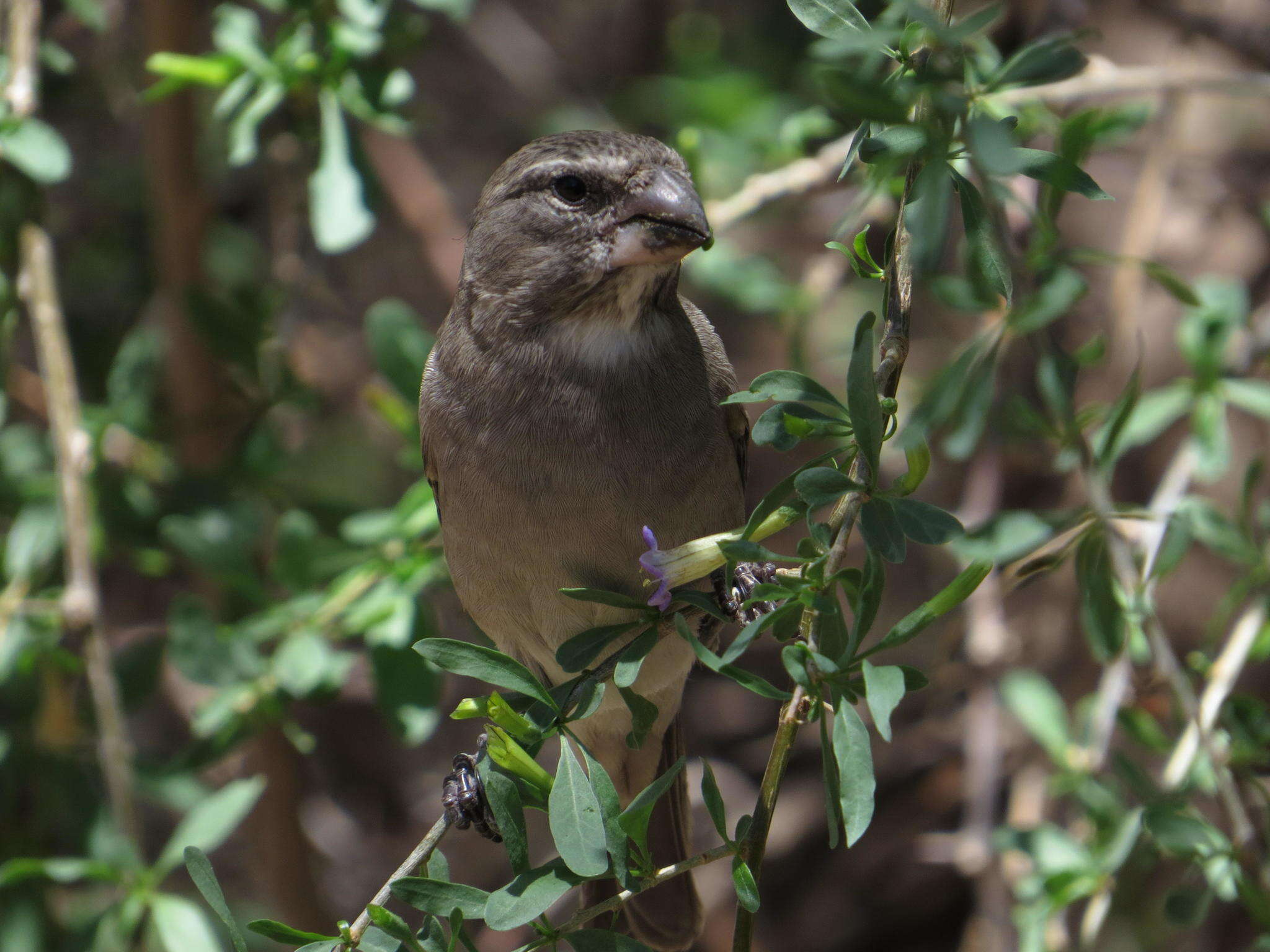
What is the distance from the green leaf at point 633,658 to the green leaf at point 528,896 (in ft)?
0.96

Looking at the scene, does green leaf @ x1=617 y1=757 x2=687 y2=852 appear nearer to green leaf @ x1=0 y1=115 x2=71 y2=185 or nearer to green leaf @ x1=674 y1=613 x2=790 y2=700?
green leaf @ x1=674 y1=613 x2=790 y2=700

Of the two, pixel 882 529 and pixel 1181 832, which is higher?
pixel 882 529

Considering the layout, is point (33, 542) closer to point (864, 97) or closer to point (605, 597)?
point (605, 597)

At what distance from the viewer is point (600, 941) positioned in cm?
183

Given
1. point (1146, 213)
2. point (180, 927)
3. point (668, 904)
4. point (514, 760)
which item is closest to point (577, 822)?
point (514, 760)

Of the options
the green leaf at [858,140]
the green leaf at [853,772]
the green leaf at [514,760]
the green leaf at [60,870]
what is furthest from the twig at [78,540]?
the green leaf at [858,140]

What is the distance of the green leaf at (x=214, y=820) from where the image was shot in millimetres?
2896

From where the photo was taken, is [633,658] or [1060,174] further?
[633,658]

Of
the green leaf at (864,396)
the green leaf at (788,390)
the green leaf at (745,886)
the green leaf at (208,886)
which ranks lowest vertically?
the green leaf at (745,886)

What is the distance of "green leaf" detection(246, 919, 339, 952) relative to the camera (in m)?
1.81

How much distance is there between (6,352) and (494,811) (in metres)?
2.33

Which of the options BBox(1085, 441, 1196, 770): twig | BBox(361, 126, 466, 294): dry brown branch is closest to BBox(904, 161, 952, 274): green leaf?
BBox(1085, 441, 1196, 770): twig

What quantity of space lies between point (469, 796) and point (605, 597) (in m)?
1.00

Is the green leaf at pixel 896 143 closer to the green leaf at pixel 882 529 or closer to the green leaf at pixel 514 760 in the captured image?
the green leaf at pixel 882 529
